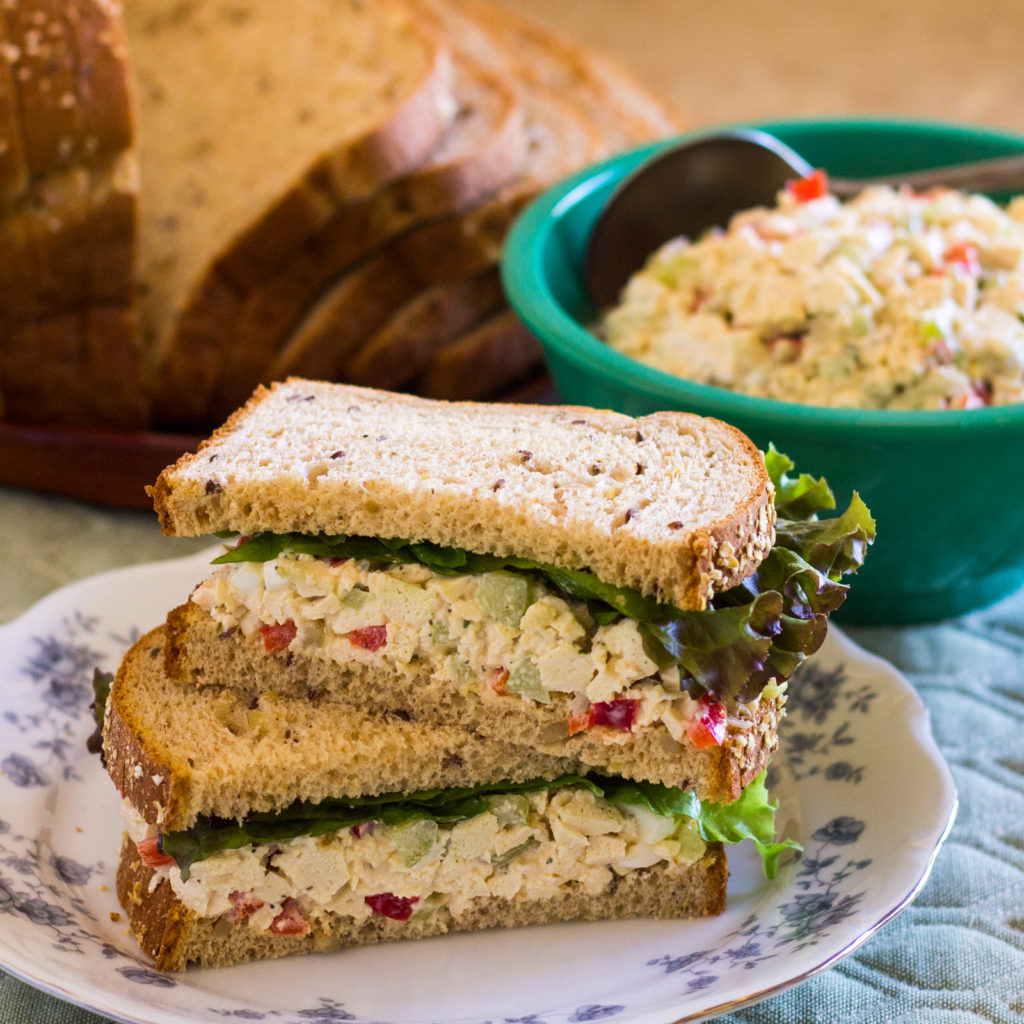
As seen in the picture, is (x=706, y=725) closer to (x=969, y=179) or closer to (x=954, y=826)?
(x=954, y=826)

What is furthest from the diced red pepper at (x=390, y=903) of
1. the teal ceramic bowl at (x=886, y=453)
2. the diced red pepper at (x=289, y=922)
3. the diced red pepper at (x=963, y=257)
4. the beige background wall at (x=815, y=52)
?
the beige background wall at (x=815, y=52)

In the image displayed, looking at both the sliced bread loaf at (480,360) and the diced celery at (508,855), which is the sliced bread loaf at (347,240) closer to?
the sliced bread loaf at (480,360)

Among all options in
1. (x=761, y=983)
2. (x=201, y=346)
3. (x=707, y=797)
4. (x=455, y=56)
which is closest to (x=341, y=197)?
(x=201, y=346)

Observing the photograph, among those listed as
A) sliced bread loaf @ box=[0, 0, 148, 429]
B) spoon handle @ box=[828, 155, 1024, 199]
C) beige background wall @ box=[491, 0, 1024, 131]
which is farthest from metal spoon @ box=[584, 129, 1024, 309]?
Answer: beige background wall @ box=[491, 0, 1024, 131]

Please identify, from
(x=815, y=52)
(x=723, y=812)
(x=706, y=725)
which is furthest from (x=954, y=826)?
(x=815, y=52)

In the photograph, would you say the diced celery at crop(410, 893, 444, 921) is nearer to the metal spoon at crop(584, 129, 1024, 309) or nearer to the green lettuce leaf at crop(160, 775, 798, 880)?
the green lettuce leaf at crop(160, 775, 798, 880)

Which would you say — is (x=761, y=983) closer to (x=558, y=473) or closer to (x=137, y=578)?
(x=558, y=473)
